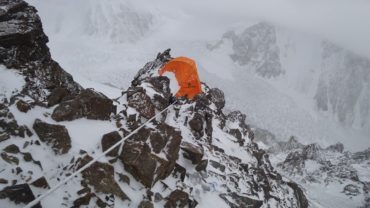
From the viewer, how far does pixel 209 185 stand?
47.3 feet

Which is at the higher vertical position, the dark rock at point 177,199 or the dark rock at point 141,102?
the dark rock at point 141,102

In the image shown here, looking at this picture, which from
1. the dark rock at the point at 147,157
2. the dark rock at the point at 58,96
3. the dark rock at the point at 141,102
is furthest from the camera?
the dark rock at the point at 141,102

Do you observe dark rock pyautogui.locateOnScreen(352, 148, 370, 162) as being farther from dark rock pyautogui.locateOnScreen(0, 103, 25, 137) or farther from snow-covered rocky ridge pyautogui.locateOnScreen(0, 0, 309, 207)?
dark rock pyautogui.locateOnScreen(0, 103, 25, 137)

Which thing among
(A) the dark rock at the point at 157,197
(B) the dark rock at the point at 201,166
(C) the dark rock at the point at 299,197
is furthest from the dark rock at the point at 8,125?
(C) the dark rock at the point at 299,197

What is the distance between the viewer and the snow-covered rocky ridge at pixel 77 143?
8859mm

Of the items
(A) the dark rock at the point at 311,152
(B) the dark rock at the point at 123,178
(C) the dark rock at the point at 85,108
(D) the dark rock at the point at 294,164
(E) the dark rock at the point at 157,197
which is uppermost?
(A) the dark rock at the point at 311,152

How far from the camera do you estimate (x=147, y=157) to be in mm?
10773

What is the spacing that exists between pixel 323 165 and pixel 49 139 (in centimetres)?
11444

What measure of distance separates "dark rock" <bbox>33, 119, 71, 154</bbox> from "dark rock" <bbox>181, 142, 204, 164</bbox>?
4946mm

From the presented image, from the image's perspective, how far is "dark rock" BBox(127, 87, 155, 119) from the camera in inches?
521

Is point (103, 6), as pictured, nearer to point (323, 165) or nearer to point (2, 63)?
point (323, 165)

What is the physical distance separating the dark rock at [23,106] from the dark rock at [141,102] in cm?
399

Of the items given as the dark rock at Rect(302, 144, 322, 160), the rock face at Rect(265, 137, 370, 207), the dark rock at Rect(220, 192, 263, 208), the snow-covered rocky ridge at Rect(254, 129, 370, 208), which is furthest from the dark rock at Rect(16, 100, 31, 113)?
the dark rock at Rect(302, 144, 322, 160)

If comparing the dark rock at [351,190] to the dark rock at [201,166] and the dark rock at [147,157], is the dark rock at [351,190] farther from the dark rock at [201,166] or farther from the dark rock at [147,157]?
the dark rock at [147,157]
